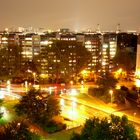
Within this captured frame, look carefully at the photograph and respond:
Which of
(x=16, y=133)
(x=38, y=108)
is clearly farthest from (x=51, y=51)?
(x=16, y=133)

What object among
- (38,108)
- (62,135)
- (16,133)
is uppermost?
(16,133)

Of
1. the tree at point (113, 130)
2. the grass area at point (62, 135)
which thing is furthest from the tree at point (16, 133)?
the grass area at point (62, 135)

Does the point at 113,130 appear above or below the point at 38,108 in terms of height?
above

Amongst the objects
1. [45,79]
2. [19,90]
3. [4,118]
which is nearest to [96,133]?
[4,118]

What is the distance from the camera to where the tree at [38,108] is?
1080 inches

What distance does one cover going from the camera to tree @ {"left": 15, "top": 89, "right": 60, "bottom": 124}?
27.4 meters

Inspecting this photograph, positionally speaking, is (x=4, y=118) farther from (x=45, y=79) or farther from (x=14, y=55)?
(x=14, y=55)

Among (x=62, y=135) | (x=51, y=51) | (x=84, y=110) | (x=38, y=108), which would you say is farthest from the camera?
(x=51, y=51)

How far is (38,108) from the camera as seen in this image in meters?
27.7

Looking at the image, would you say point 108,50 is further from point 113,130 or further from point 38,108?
point 113,130

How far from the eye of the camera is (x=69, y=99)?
123 ft

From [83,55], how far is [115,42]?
25057 mm

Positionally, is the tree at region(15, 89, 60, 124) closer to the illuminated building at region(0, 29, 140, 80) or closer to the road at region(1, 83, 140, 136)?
the road at region(1, 83, 140, 136)

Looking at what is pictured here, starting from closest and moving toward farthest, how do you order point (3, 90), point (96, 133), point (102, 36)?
point (96, 133)
point (3, 90)
point (102, 36)
